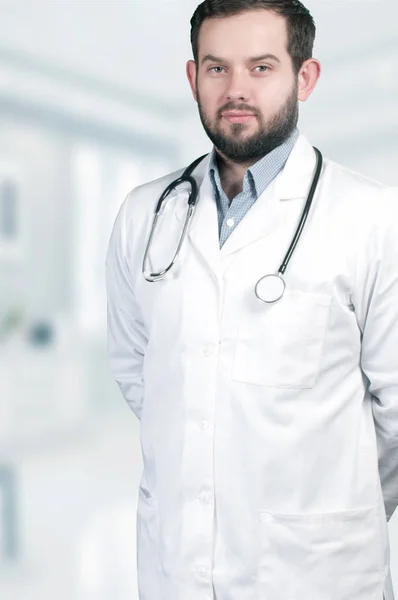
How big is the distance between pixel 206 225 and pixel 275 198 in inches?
4.9

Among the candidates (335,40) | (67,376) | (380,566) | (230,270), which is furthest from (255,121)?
(67,376)

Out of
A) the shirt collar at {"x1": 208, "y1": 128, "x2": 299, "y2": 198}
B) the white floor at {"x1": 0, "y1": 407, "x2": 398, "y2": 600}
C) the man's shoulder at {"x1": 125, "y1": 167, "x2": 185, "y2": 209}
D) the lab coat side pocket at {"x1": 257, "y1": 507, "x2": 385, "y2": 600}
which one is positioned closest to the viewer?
the lab coat side pocket at {"x1": 257, "y1": 507, "x2": 385, "y2": 600}

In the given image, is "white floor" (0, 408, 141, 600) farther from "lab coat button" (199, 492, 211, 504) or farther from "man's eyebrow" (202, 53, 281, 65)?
"man's eyebrow" (202, 53, 281, 65)

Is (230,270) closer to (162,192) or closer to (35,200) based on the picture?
(162,192)

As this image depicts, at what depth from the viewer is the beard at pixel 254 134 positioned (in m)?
1.20

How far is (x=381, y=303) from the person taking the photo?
1165 mm

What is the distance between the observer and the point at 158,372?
48.4 inches

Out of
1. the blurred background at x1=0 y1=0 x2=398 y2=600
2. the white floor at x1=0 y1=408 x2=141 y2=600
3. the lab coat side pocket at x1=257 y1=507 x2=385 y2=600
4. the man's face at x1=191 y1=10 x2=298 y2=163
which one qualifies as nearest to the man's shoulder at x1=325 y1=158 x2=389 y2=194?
the man's face at x1=191 y1=10 x2=298 y2=163

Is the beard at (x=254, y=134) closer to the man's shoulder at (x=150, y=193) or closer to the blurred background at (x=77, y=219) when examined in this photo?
the man's shoulder at (x=150, y=193)

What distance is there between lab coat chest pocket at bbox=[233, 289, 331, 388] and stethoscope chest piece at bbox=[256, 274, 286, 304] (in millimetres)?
17

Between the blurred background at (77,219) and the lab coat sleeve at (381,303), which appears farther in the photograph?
the blurred background at (77,219)

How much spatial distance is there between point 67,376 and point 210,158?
149 cm

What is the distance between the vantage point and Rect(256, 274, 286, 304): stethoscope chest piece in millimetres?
1132


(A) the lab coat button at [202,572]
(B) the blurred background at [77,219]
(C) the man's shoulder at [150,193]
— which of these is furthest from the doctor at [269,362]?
(B) the blurred background at [77,219]
